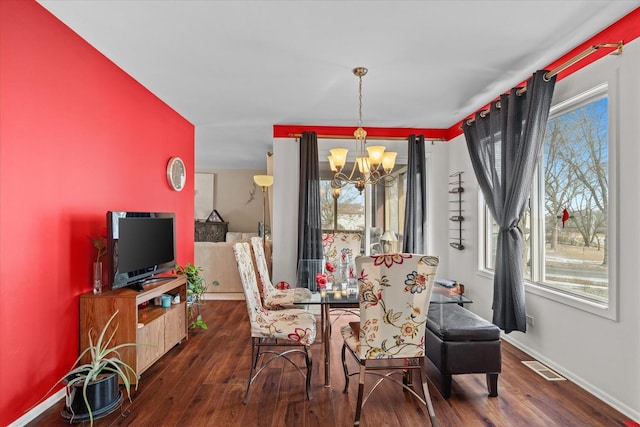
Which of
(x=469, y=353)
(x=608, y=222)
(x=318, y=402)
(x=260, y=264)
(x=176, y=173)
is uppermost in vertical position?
(x=176, y=173)

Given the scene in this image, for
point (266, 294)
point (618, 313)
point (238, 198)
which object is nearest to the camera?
point (618, 313)

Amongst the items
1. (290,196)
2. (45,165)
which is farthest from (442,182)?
(45,165)

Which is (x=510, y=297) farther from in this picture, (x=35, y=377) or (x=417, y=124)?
(x=35, y=377)

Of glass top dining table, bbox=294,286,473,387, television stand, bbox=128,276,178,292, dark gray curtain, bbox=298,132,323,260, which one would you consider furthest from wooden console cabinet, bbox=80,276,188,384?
dark gray curtain, bbox=298,132,323,260

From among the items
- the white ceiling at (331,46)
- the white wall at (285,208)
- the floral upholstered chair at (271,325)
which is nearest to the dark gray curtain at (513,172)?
the white ceiling at (331,46)

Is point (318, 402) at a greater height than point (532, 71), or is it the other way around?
point (532, 71)

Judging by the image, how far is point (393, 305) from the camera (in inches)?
80.7

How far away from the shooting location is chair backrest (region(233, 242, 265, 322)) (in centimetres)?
256

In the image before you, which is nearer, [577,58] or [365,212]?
[577,58]

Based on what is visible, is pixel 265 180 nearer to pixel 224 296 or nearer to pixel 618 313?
pixel 224 296

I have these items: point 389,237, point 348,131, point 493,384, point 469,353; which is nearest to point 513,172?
point 469,353

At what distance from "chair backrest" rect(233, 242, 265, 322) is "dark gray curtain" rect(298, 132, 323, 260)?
1.69 m

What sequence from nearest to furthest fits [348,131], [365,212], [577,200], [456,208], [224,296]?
[577,200] < [456,208] < [348,131] < [365,212] < [224,296]

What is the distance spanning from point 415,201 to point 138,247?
3.34 meters
